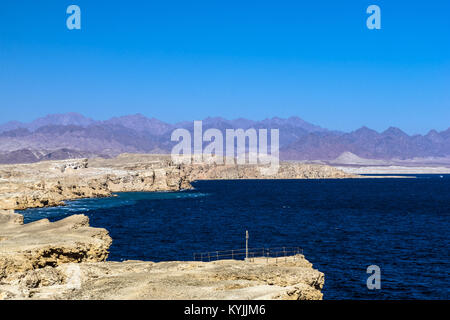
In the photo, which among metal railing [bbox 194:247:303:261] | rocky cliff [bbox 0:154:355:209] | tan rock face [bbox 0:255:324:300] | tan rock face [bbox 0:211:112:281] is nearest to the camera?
tan rock face [bbox 0:255:324:300]

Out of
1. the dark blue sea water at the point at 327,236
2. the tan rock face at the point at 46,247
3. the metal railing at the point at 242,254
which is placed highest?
the tan rock face at the point at 46,247

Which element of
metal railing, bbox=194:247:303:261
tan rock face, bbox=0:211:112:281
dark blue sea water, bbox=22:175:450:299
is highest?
tan rock face, bbox=0:211:112:281

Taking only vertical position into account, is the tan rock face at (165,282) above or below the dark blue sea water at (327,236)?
above

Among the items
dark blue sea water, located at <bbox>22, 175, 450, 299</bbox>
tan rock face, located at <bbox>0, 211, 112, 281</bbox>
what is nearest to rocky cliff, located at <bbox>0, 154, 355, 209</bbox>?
dark blue sea water, located at <bbox>22, 175, 450, 299</bbox>

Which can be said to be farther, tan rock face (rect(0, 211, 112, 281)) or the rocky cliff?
the rocky cliff

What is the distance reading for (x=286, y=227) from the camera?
83.8 metres

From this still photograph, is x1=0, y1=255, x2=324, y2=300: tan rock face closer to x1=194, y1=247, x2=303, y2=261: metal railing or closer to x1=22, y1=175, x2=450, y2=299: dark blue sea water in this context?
x1=22, y1=175, x2=450, y2=299: dark blue sea water

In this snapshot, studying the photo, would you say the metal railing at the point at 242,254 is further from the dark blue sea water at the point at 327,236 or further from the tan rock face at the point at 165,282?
the tan rock face at the point at 165,282

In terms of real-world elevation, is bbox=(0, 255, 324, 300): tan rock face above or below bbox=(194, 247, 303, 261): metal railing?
above

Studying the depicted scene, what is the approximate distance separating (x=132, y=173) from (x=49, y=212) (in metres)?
94.3

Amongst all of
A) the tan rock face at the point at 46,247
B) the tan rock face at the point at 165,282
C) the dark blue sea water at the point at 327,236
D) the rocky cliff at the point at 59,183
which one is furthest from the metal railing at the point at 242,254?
the rocky cliff at the point at 59,183

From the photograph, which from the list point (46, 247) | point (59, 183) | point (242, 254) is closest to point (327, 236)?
point (242, 254)
